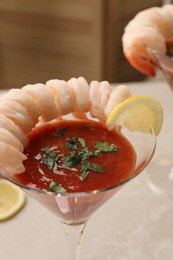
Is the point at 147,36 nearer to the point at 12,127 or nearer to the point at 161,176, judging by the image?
the point at 161,176

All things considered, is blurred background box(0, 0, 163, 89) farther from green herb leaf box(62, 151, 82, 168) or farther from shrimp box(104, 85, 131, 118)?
green herb leaf box(62, 151, 82, 168)

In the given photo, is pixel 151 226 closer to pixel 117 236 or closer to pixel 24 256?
pixel 117 236

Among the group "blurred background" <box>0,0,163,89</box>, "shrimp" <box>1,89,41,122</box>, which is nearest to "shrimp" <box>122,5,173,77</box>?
"shrimp" <box>1,89,41,122</box>

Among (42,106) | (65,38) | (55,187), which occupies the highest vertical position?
(42,106)

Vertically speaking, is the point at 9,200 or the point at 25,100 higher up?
the point at 25,100

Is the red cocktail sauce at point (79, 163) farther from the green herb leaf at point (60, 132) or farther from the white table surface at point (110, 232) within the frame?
the white table surface at point (110, 232)

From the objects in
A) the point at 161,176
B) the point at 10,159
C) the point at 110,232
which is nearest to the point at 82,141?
the point at 10,159

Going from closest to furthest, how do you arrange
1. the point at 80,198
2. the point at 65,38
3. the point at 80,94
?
1. the point at 80,198
2. the point at 80,94
3. the point at 65,38

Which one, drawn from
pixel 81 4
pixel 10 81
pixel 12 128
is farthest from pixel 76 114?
pixel 10 81
